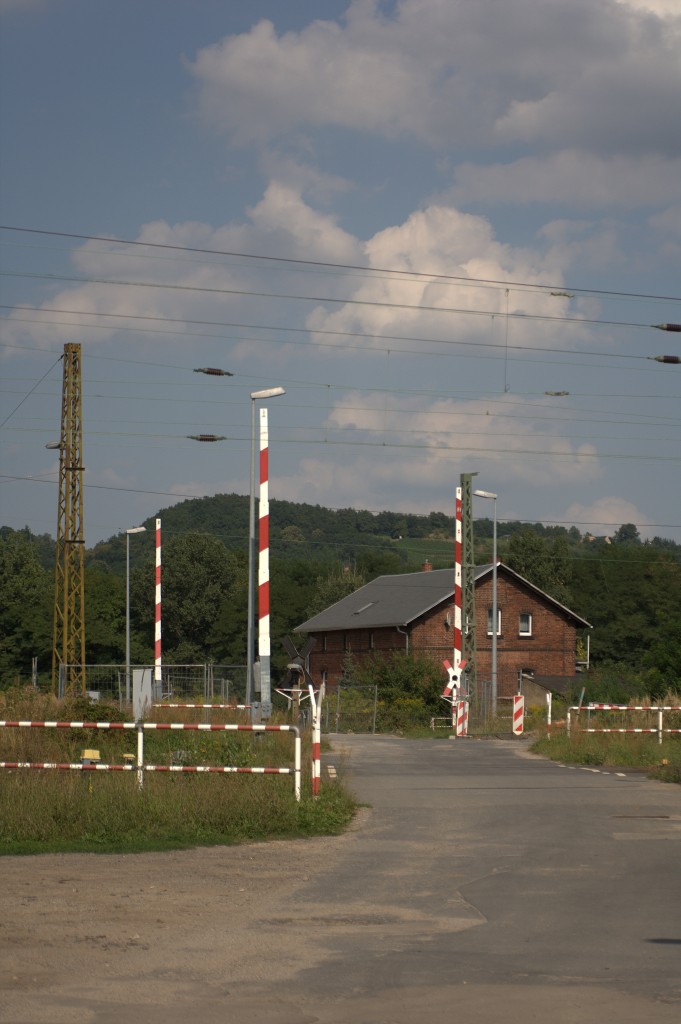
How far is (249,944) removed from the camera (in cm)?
793

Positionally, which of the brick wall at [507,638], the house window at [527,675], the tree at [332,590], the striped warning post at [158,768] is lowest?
the house window at [527,675]

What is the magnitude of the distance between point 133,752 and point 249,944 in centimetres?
1190

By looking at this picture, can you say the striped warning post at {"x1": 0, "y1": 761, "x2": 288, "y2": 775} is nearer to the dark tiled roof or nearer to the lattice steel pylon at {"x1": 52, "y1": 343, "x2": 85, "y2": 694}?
the lattice steel pylon at {"x1": 52, "y1": 343, "x2": 85, "y2": 694}

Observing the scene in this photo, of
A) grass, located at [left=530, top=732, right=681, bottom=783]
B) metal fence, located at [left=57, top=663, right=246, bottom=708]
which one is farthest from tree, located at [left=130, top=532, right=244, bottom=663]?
grass, located at [left=530, top=732, right=681, bottom=783]

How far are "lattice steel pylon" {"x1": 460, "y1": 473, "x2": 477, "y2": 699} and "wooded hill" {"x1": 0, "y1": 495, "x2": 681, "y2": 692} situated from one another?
42.6 m

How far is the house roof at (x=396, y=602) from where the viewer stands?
71.2 m

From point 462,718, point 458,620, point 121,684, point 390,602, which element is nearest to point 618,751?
point 462,718

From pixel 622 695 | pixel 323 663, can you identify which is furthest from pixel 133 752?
pixel 323 663

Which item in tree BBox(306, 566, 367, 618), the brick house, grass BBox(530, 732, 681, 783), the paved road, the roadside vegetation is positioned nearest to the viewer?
the paved road

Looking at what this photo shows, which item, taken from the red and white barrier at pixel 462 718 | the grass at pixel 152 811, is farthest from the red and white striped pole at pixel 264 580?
the red and white barrier at pixel 462 718

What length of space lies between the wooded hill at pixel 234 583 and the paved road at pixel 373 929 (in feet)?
246

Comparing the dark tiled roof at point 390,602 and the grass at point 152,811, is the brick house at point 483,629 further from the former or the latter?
the grass at point 152,811

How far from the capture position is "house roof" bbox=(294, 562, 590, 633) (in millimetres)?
71250

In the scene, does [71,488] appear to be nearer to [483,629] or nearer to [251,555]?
[251,555]
